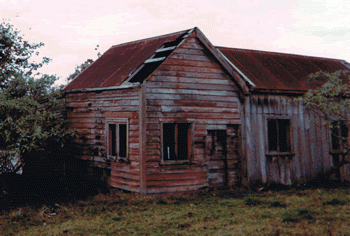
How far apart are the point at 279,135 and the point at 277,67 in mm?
3537

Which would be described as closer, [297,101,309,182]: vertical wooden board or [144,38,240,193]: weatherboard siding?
[144,38,240,193]: weatherboard siding

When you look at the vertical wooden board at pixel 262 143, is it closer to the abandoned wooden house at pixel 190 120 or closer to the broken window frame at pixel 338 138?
the abandoned wooden house at pixel 190 120

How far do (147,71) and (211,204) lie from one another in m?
4.84

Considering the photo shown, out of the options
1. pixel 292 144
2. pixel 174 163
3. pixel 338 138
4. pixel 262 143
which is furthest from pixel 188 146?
pixel 338 138

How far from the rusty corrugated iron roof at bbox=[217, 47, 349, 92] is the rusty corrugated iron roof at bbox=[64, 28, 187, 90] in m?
3.44

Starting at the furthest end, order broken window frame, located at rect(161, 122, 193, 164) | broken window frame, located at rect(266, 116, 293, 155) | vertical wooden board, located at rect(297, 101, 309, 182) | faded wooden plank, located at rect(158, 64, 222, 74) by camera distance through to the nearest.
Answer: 1. vertical wooden board, located at rect(297, 101, 309, 182)
2. broken window frame, located at rect(266, 116, 293, 155)
3. faded wooden plank, located at rect(158, 64, 222, 74)
4. broken window frame, located at rect(161, 122, 193, 164)

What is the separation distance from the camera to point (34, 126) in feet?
39.3

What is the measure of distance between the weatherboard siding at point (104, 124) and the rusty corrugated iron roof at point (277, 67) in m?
5.11

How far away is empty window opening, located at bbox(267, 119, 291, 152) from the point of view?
557 inches

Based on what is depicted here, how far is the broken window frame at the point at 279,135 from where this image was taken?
46.0ft

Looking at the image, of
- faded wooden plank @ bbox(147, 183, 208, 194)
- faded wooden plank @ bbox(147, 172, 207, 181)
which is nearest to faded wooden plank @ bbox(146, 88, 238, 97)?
faded wooden plank @ bbox(147, 172, 207, 181)

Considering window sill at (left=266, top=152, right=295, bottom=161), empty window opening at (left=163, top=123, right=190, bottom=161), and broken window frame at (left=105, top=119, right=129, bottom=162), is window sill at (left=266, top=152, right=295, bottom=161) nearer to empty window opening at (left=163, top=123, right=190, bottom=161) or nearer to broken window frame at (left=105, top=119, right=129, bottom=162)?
empty window opening at (left=163, top=123, right=190, bottom=161)

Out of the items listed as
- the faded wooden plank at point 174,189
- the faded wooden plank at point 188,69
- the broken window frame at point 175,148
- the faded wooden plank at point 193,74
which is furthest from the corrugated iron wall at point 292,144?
the broken window frame at point 175,148

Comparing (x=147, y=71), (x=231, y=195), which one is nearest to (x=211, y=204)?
(x=231, y=195)
